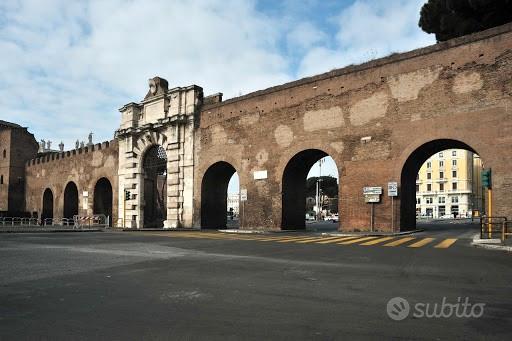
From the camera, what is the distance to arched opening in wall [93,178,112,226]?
3534cm

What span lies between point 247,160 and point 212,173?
3394 millimetres

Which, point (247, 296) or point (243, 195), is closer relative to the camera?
point (247, 296)

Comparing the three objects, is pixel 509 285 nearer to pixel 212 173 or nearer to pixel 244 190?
pixel 244 190

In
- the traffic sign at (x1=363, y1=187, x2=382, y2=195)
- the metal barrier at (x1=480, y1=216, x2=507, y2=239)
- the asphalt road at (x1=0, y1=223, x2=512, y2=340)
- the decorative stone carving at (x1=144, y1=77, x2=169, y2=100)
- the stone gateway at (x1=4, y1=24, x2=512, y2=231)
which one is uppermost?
the decorative stone carving at (x1=144, y1=77, x2=169, y2=100)

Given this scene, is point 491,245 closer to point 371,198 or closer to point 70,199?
point 371,198

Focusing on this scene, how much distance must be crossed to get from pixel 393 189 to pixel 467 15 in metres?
11.0

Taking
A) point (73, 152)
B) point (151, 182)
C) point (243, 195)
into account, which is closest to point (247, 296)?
point (243, 195)

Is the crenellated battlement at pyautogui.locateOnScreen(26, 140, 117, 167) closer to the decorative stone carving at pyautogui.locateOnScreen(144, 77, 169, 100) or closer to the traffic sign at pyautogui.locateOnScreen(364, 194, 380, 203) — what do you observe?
the decorative stone carving at pyautogui.locateOnScreen(144, 77, 169, 100)

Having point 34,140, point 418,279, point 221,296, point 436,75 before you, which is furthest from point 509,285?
point 34,140

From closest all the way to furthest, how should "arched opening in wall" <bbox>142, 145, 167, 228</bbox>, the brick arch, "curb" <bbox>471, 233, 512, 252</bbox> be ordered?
1. "curb" <bbox>471, 233, 512, 252</bbox>
2. the brick arch
3. "arched opening in wall" <bbox>142, 145, 167, 228</bbox>

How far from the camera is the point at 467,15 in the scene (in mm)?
21703

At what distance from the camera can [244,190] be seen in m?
23.1

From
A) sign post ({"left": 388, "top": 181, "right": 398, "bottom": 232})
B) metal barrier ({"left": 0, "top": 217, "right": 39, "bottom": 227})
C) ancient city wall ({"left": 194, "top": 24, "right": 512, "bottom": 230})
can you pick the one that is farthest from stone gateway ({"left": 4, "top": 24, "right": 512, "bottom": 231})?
metal barrier ({"left": 0, "top": 217, "right": 39, "bottom": 227})

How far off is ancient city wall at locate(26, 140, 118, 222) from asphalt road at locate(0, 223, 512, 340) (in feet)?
83.8
